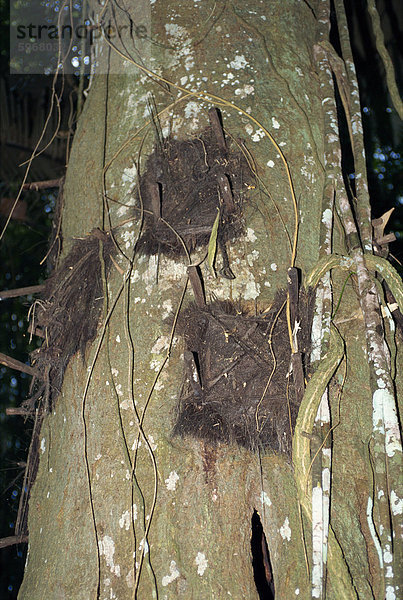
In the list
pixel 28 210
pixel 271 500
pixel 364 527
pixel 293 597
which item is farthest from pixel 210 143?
pixel 28 210

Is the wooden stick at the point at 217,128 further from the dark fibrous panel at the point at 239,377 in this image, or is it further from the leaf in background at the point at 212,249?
the dark fibrous panel at the point at 239,377

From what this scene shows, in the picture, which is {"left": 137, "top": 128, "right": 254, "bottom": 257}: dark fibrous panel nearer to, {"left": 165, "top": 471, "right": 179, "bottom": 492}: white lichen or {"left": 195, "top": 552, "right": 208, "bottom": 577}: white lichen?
{"left": 165, "top": 471, "right": 179, "bottom": 492}: white lichen

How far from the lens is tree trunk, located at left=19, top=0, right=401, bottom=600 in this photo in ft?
4.51

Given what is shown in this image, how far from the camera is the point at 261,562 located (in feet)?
5.43

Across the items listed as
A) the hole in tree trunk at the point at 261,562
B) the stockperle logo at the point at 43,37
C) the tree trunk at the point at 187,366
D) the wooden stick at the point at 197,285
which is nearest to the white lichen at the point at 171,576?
the tree trunk at the point at 187,366

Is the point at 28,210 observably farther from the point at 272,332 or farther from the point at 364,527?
the point at 364,527

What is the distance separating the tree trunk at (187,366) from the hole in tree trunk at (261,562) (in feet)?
0.51

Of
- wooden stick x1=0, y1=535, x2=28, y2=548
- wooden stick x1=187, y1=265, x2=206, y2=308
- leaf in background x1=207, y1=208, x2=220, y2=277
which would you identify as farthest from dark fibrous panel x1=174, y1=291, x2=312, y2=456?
wooden stick x1=0, y1=535, x2=28, y2=548

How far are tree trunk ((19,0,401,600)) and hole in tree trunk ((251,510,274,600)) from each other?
0.51ft

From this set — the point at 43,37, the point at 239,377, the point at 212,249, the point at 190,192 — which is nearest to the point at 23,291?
the point at 190,192

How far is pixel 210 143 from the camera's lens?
184cm

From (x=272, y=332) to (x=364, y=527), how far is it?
21.9 inches

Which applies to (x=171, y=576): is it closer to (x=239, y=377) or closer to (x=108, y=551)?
(x=108, y=551)

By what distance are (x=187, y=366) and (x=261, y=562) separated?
2.16 feet
